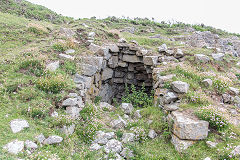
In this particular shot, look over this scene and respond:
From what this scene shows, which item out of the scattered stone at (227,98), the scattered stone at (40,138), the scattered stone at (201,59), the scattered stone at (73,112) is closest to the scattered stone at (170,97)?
the scattered stone at (227,98)

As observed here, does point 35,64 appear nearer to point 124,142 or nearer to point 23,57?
point 23,57

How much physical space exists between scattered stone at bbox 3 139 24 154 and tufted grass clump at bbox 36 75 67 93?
276 cm

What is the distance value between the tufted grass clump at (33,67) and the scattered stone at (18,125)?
9.27ft

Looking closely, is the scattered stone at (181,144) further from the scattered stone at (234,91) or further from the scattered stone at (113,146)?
the scattered stone at (234,91)

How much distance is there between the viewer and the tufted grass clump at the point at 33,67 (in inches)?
308

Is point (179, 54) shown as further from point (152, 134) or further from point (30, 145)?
point (30, 145)

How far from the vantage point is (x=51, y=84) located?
7172 millimetres

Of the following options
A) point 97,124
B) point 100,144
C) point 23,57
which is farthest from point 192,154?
point 23,57

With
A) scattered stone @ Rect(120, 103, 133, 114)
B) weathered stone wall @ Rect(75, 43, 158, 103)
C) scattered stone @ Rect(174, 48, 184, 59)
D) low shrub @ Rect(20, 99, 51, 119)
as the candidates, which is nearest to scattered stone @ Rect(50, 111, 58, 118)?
low shrub @ Rect(20, 99, 51, 119)

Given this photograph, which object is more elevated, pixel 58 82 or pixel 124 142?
pixel 58 82

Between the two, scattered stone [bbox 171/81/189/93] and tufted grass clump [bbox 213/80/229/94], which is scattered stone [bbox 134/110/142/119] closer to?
scattered stone [bbox 171/81/189/93]

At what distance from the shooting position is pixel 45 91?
7.05m

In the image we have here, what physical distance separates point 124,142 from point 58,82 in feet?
11.6

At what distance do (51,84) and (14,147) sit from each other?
3126 mm
